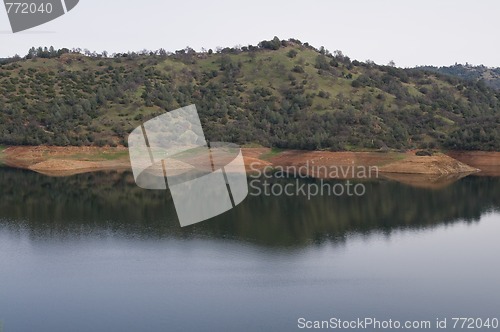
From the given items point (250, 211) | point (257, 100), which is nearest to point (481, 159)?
point (257, 100)

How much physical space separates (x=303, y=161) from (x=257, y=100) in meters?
34.0

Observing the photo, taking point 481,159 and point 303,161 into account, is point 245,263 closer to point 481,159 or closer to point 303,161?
point 303,161

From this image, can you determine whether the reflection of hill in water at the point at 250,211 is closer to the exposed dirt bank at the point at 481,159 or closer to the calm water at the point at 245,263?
the calm water at the point at 245,263

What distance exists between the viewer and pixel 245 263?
1737 inches

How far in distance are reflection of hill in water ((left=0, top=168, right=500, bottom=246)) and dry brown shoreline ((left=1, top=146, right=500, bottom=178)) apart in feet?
38.2

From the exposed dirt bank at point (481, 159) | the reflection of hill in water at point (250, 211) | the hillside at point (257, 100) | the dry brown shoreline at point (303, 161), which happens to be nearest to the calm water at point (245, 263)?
the reflection of hill in water at point (250, 211)

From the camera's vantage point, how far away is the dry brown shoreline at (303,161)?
99562 mm

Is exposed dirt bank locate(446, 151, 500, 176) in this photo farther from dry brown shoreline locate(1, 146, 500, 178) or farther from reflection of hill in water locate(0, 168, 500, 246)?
reflection of hill in water locate(0, 168, 500, 246)

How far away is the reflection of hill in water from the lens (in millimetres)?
55438

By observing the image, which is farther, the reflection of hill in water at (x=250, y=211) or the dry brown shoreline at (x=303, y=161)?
the dry brown shoreline at (x=303, y=161)

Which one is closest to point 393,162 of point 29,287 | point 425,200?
point 425,200

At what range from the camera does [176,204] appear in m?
71.0

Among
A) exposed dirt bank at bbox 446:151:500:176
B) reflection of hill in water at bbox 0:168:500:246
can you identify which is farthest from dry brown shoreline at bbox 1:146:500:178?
reflection of hill in water at bbox 0:168:500:246

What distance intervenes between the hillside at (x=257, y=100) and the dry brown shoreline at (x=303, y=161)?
2.30 m
